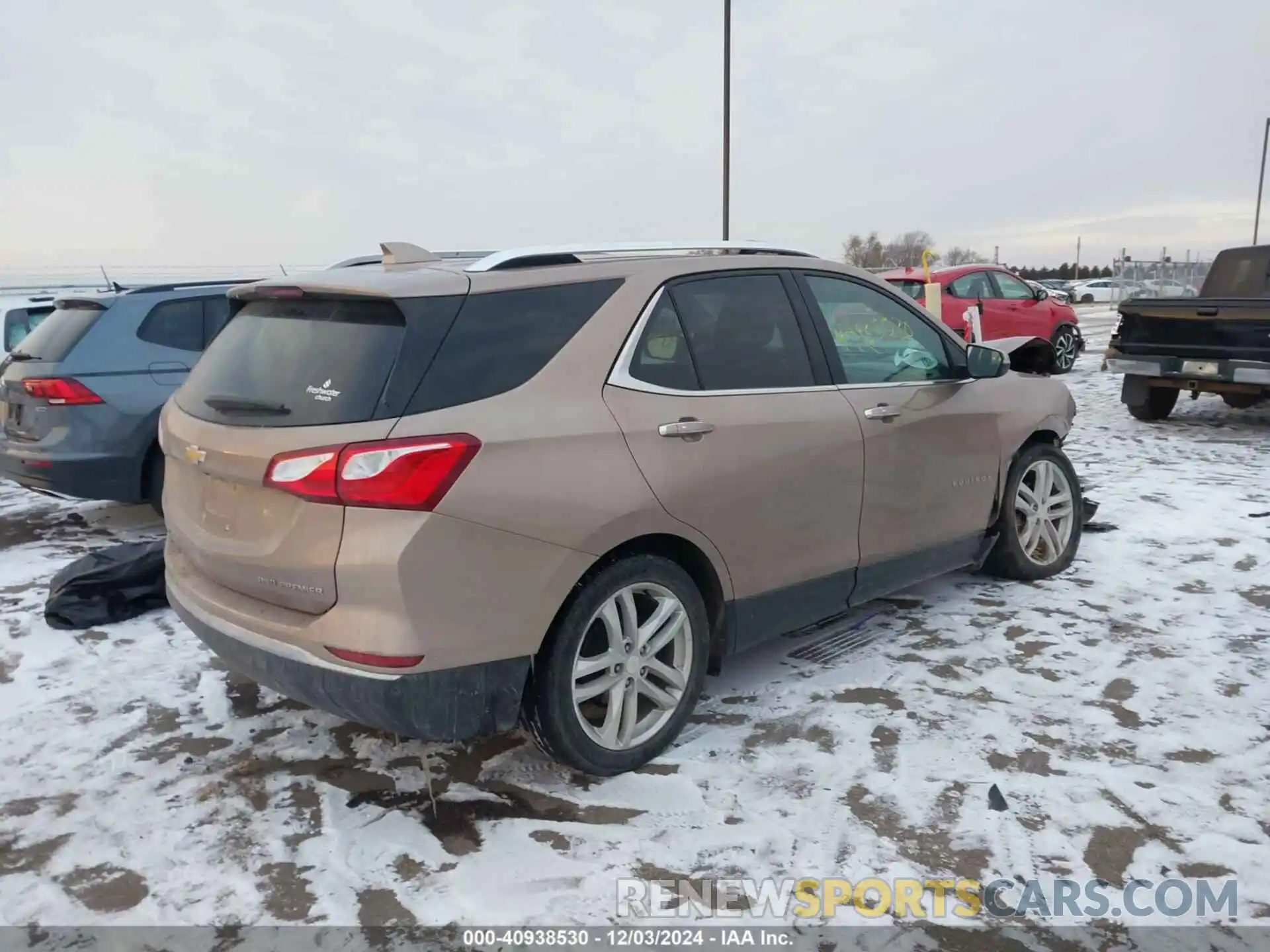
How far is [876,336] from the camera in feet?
14.2

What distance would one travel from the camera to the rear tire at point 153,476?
20.1ft

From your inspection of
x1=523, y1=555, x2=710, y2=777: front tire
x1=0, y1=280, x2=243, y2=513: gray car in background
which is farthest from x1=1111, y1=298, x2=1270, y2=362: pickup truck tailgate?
x1=0, y1=280, x2=243, y2=513: gray car in background

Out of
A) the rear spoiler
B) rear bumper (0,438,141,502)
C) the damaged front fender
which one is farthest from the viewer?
the rear spoiler

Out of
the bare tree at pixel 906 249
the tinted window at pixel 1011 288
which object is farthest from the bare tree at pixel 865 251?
the tinted window at pixel 1011 288

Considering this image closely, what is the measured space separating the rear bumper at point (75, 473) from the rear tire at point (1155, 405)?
958 cm

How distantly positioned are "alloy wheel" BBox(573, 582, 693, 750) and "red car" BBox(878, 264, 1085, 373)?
11.5 meters

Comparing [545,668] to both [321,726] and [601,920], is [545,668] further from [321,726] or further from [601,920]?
[321,726]

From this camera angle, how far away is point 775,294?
391 cm

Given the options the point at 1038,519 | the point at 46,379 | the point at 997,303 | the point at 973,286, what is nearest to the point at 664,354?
the point at 1038,519

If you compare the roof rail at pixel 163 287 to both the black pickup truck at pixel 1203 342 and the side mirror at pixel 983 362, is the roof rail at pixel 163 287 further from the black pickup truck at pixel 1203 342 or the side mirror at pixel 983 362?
the black pickup truck at pixel 1203 342

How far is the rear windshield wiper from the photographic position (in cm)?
294

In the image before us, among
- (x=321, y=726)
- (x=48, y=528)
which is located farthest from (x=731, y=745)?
(x=48, y=528)

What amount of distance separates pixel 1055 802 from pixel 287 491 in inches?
101

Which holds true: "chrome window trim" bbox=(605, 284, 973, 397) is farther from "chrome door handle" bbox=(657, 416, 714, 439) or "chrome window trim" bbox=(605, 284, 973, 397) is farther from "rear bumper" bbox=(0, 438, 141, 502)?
"rear bumper" bbox=(0, 438, 141, 502)
